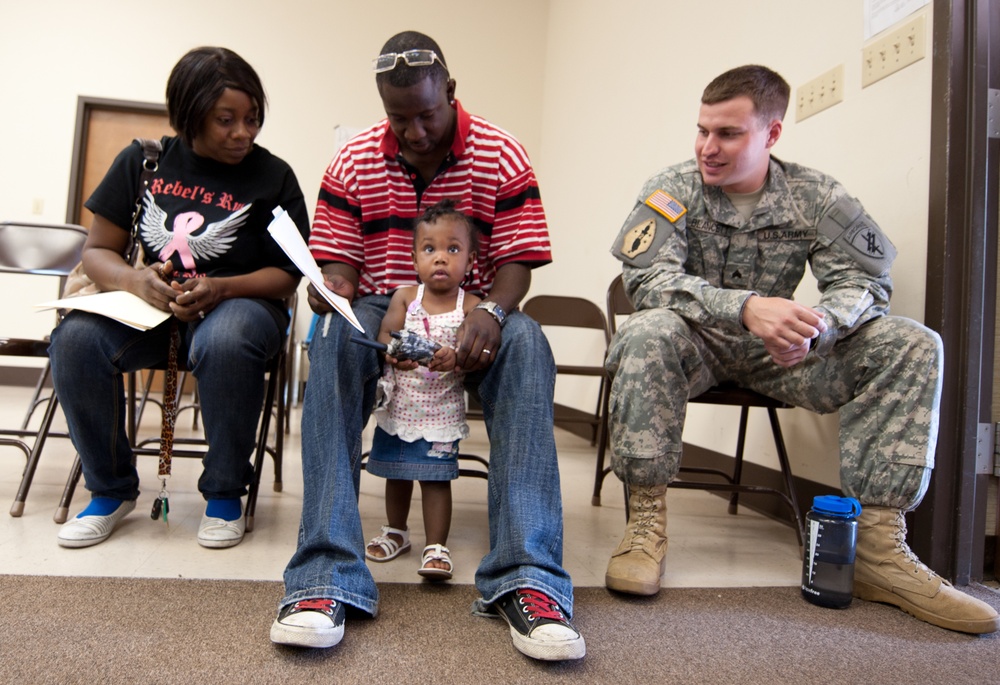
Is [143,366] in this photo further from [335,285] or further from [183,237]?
[335,285]

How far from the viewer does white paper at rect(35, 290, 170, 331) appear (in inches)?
61.1

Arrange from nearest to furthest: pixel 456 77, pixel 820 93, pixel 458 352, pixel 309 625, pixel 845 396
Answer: pixel 309 625, pixel 458 352, pixel 845 396, pixel 820 93, pixel 456 77

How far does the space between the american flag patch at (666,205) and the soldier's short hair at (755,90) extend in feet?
0.79

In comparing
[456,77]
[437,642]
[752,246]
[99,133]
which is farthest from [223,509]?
[99,133]

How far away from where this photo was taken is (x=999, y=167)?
169 centimetres

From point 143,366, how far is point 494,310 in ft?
2.80

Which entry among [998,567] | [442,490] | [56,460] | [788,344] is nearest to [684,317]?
[788,344]

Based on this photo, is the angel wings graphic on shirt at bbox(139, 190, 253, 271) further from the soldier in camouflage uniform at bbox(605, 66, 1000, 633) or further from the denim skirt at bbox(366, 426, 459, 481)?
the soldier in camouflage uniform at bbox(605, 66, 1000, 633)

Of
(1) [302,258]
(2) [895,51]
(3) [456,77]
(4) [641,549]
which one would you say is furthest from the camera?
(3) [456,77]

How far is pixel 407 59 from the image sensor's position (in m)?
1.44

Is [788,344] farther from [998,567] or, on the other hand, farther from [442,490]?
[998,567]

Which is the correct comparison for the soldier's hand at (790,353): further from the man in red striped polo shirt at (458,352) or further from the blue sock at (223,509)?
the blue sock at (223,509)

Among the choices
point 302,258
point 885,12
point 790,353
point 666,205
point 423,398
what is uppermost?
point 885,12

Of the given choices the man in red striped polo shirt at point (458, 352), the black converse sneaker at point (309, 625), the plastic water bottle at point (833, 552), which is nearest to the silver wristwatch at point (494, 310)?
the man in red striped polo shirt at point (458, 352)
